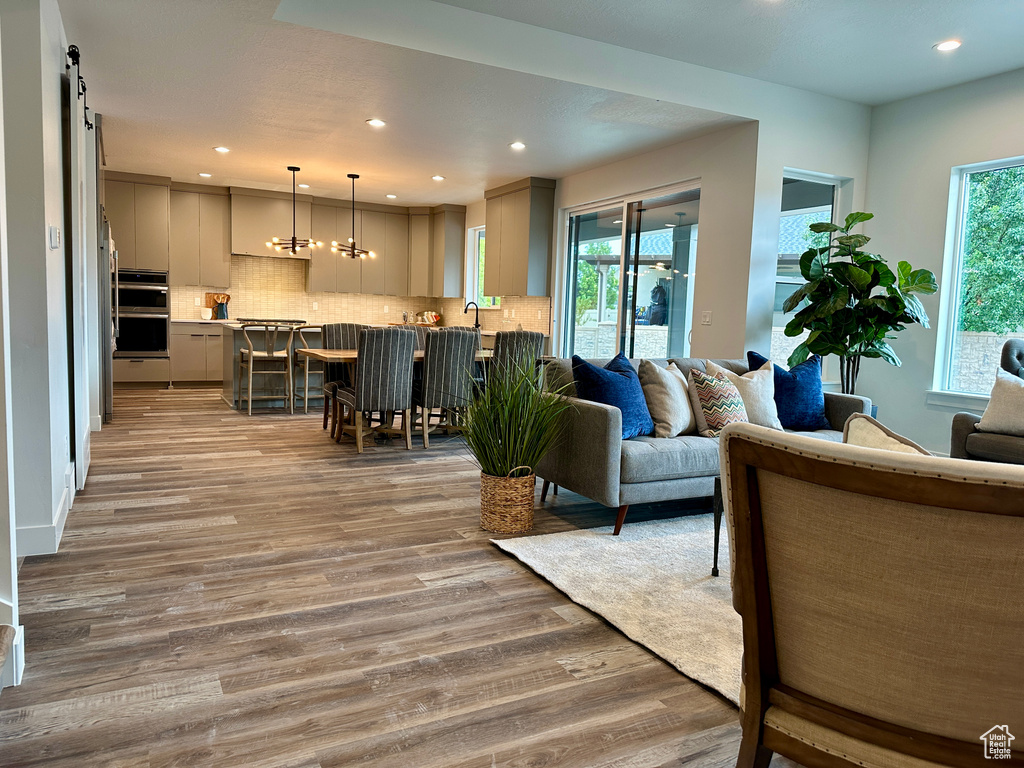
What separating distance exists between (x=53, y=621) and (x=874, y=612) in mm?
2551

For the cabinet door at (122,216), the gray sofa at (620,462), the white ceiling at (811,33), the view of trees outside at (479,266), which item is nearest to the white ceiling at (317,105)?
the white ceiling at (811,33)

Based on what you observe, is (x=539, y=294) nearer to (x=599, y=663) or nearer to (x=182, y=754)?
(x=599, y=663)

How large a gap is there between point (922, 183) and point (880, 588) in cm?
548

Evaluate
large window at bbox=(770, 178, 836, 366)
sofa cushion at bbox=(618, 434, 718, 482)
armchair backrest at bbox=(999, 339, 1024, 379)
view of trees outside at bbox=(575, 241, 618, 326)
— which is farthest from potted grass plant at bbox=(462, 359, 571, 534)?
view of trees outside at bbox=(575, 241, 618, 326)

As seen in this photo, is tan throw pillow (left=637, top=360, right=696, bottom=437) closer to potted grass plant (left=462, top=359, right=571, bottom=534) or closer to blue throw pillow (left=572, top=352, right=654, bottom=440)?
blue throw pillow (left=572, top=352, right=654, bottom=440)

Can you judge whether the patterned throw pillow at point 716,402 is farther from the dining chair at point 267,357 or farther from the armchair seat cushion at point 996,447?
the dining chair at point 267,357

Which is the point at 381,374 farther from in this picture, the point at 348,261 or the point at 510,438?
the point at 348,261

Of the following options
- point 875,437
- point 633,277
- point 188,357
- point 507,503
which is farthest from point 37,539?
point 188,357

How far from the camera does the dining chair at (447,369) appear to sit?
18.3ft

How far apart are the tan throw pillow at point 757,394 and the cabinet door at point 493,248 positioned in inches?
195

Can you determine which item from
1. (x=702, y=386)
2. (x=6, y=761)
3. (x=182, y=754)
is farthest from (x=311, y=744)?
(x=702, y=386)

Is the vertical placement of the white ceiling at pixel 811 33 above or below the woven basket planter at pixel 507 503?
above

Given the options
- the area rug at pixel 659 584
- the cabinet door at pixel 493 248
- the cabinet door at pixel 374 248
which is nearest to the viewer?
the area rug at pixel 659 584

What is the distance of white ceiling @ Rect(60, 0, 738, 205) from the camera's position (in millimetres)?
4137
